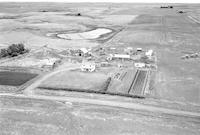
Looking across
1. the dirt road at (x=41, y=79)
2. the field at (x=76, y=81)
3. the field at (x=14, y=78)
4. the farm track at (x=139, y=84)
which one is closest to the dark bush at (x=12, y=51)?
the field at (x=14, y=78)

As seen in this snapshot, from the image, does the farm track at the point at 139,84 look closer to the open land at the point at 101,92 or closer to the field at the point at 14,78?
the open land at the point at 101,92

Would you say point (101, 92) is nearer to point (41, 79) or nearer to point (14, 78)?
point (41, 79)

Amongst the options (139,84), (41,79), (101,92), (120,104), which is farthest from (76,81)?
(139,84)

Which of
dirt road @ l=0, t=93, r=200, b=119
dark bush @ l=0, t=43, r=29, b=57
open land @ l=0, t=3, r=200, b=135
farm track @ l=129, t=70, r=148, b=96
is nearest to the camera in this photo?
open land @ l=0, t=3, r=200, b=135

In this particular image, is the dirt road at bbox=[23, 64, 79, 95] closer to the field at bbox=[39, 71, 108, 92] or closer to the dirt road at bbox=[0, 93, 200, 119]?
the field at bbox=[39, 71, 108, 92]

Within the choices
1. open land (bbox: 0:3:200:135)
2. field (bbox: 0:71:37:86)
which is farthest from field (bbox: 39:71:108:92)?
field (bbox: 0:71:37:86)
